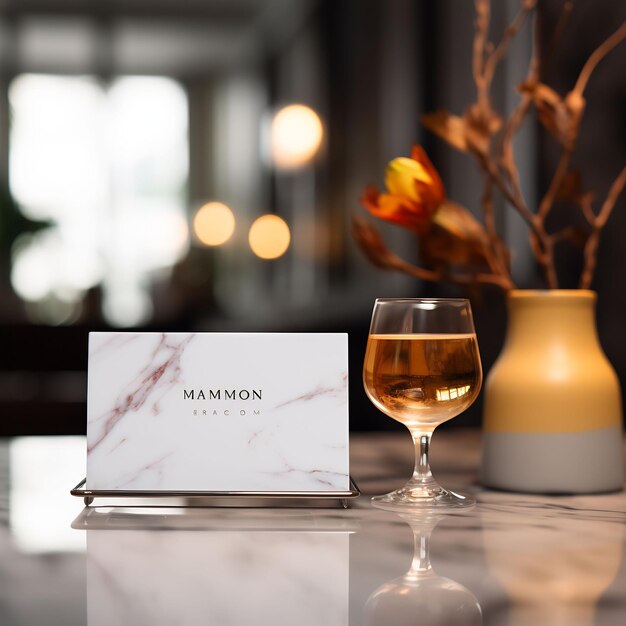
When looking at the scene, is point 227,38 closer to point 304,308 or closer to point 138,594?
point 304,308

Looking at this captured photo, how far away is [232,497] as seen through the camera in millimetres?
774

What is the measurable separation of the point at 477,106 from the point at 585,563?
0.46 meters

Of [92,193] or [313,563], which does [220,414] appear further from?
[92,193]

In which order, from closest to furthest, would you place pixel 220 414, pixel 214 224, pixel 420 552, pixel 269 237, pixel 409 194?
pixel 420 552 < pixel 220 414 < pixel 409 194 < pixel 269 237 < pixel 214 224

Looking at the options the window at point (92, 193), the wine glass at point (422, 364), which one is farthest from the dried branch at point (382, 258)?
the window at point (92, 193)

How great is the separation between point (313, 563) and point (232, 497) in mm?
183

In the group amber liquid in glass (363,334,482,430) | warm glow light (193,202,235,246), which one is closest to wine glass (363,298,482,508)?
amber liquid in glass (363,334,482,430)

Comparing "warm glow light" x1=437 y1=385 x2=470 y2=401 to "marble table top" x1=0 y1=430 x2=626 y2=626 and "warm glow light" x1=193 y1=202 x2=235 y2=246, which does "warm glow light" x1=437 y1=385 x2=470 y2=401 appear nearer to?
"marble table top" x1=0 y1=430 x2=626 y2=626

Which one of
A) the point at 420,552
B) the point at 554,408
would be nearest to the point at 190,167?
the point at 554,408

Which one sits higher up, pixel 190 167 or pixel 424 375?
pixel 190 167

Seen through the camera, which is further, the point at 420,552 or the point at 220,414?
the point at 220,414

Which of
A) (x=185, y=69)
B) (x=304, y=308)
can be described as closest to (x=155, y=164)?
(x=185, y=69)

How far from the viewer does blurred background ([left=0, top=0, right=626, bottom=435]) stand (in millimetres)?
3096

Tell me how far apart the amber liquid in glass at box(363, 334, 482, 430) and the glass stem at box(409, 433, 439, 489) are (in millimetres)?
22
